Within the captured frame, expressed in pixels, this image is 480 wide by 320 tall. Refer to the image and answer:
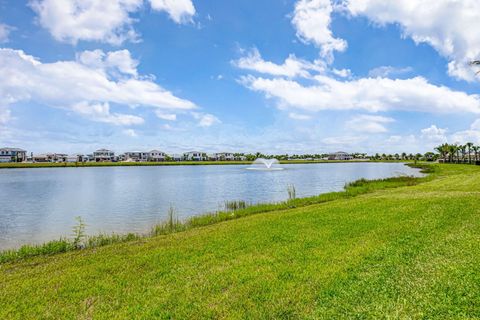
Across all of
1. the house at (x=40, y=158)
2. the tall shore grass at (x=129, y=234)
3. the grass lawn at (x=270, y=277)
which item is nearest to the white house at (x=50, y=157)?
the house at (x=40, y=158)

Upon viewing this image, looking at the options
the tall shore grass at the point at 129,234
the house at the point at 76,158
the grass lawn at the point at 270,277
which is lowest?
the tall shore grass at the point at 129,234

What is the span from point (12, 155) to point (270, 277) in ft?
634

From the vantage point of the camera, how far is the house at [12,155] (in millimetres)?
151800

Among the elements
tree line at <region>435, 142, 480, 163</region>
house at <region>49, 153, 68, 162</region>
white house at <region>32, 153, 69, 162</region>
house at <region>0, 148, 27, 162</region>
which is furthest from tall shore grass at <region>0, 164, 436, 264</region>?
house at <region>49, 153, 68, 162</region>

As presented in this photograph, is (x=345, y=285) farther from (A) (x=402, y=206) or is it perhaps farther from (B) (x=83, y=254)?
(A) (x=402, y=206)

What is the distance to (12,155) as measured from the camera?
516 ft

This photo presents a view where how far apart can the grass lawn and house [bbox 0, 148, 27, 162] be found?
588 feet

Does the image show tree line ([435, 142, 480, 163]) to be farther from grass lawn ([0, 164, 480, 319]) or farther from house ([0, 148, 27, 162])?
house ([0, 148, 27, 162])

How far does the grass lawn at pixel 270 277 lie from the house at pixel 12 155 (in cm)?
17910

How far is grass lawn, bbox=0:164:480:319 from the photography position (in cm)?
552

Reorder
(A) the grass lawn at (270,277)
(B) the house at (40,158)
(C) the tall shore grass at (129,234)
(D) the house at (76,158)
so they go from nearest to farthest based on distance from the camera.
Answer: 1. (A) the grass lawn at (270,277)
2. (C) the tall shore grass at (129,234)
3. (B) the house at (40,158)
4. (D) the house at (76,158)

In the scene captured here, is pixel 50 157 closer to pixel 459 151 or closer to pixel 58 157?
pixel 58 157

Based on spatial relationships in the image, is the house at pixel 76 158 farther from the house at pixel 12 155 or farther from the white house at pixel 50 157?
the house at pixel 12 155

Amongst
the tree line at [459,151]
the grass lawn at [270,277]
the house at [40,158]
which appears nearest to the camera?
the grass lawn at [270,277]
